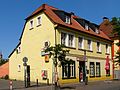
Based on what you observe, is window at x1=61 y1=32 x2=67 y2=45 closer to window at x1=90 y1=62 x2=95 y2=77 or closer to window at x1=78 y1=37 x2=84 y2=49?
window at x1=78 y1=37 x2=84 y2=49

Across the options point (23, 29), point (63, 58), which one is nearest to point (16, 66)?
point (23, 29)

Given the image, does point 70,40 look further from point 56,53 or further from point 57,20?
point 56,53

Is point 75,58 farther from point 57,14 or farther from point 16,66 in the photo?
point 16,66

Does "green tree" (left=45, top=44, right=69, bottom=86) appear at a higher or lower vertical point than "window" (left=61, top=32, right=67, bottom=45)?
lower

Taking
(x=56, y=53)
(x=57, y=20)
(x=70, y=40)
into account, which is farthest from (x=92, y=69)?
(x=56, y=53)

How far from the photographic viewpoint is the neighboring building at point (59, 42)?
37.1m

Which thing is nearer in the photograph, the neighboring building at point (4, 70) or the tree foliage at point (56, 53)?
the tree foliage at point (56, 53)

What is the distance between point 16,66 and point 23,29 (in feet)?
20.2

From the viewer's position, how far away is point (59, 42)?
36656 millimetres

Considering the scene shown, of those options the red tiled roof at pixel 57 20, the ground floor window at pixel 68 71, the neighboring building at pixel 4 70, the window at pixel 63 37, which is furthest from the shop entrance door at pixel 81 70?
the neighboring building at pixel 4 70

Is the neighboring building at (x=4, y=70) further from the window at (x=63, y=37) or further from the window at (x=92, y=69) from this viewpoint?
the window at (x=63, y=37)

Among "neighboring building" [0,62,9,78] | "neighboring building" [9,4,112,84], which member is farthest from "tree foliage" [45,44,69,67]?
"neighboring building" [0,62,9,78]

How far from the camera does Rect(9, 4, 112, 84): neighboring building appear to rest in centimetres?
3710

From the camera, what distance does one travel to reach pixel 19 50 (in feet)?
148
